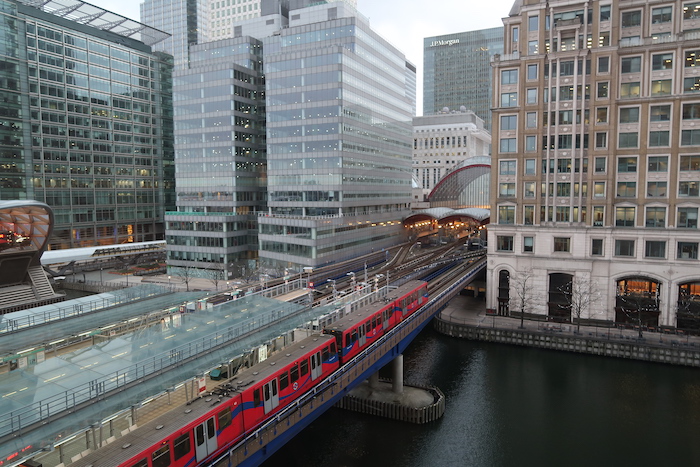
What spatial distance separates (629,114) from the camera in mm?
68938

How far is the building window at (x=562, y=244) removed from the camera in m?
71.9

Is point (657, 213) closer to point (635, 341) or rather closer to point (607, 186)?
point (607, 186)

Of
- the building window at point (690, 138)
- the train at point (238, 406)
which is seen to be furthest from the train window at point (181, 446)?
the building window at point (690, 138)

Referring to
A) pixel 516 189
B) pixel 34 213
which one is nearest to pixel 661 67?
pixel 516 189

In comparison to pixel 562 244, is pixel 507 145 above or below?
above

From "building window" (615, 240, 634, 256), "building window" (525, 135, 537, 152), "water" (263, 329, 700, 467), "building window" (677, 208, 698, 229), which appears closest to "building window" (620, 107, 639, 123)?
"building window" (525, 135, 537, 152)

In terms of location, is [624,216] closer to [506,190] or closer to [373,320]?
[506,190]

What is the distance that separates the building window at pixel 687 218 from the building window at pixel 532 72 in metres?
27.2

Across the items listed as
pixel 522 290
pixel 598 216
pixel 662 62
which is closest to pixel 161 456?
pixel 522 290

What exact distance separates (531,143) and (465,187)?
110160 millimetres

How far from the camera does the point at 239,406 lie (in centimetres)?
2839

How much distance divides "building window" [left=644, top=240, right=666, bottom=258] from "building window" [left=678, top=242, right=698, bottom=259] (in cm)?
184

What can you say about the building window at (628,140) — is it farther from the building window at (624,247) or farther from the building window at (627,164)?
the building window at (624,247)

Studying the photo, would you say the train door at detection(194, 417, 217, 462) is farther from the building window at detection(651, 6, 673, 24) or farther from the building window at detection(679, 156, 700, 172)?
the building window at detection(651, 6, 673, 24)
